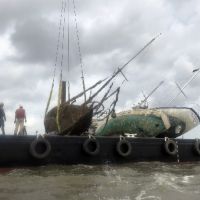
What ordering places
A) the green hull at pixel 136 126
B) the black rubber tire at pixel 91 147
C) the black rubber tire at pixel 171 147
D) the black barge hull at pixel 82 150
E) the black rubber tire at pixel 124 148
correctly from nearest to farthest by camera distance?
the black barge hull at pixel 82 150
the black rubber tire at pixel 91 147
the black rubber tire at pixel 124 148
the black rubber tire at pixel 171 147
the green hull at pixel 136 126

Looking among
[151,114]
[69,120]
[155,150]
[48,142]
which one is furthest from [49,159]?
[151,114]

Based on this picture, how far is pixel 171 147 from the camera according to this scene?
64.3 ft

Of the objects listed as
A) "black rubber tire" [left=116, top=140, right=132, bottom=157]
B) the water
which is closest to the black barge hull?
"black rubber tire" [left=116, top=140, right=132, bottom=157]

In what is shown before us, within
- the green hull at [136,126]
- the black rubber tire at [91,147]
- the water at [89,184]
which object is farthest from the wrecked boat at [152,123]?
the water at [89,184]

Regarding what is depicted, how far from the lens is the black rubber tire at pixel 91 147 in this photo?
15.8m

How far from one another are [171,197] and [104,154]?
23.1 ft

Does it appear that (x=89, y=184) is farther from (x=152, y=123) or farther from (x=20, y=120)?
(x=152, y=123)

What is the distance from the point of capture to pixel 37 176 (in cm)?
1259

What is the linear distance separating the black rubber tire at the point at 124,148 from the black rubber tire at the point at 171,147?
8.39ft

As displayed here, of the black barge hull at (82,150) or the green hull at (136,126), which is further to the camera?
the green hull at (136,126)

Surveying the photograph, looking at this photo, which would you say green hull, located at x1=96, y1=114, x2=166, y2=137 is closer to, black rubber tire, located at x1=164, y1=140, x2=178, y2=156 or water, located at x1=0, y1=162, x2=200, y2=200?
black rubber tire, located at x1=164, y1=140, x2=178, y2=156

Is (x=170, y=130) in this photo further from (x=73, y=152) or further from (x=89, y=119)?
(x=73, y=152)

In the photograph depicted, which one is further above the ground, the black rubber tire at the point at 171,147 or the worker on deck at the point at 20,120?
the worker on deck at the point at 20,120

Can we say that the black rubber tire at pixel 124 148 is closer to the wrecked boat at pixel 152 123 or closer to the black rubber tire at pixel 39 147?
the black rubber tire at pixel 39 147
